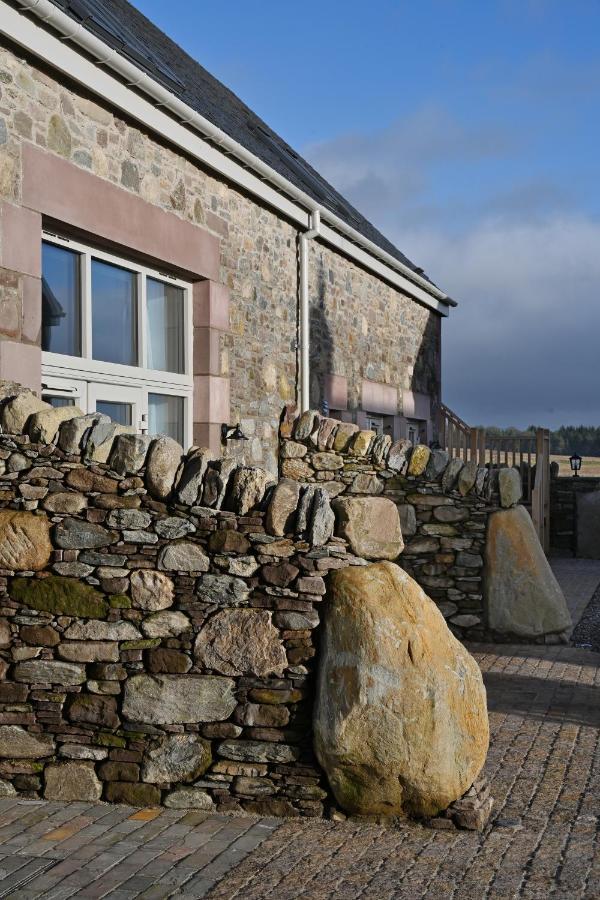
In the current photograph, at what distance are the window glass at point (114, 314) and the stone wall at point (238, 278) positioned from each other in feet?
0.84

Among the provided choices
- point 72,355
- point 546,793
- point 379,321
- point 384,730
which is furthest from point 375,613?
point 379,321

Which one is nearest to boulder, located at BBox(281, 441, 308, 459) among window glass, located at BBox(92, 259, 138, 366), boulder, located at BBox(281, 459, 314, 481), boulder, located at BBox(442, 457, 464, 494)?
boulder, located at BBox(281, 459, 314, 481)

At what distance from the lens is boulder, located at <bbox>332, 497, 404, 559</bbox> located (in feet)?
15.9

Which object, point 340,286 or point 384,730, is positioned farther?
point 340,286

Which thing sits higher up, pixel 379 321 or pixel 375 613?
pixel 379 321

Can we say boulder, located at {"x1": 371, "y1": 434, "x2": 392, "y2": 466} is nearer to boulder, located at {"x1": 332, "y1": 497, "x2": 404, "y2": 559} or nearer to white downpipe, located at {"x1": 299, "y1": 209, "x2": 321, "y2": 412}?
white downpipe, located at {"x1": 299, "y1": 209, "x2": 321, "y2": 412}

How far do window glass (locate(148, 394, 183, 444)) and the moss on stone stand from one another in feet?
11.7

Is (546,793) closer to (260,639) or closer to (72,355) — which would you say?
(260,639)

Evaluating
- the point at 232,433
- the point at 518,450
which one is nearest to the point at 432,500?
the point at 232,433

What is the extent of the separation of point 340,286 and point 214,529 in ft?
25.7

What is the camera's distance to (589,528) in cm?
1748

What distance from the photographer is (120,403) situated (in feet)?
26.5

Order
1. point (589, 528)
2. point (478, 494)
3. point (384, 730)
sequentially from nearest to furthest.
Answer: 1. point (384, 730)
2. point (478, 494)
3. point (589, 528)

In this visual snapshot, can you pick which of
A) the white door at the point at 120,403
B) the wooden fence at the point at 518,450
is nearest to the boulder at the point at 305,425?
the white door at the point at 120,403
